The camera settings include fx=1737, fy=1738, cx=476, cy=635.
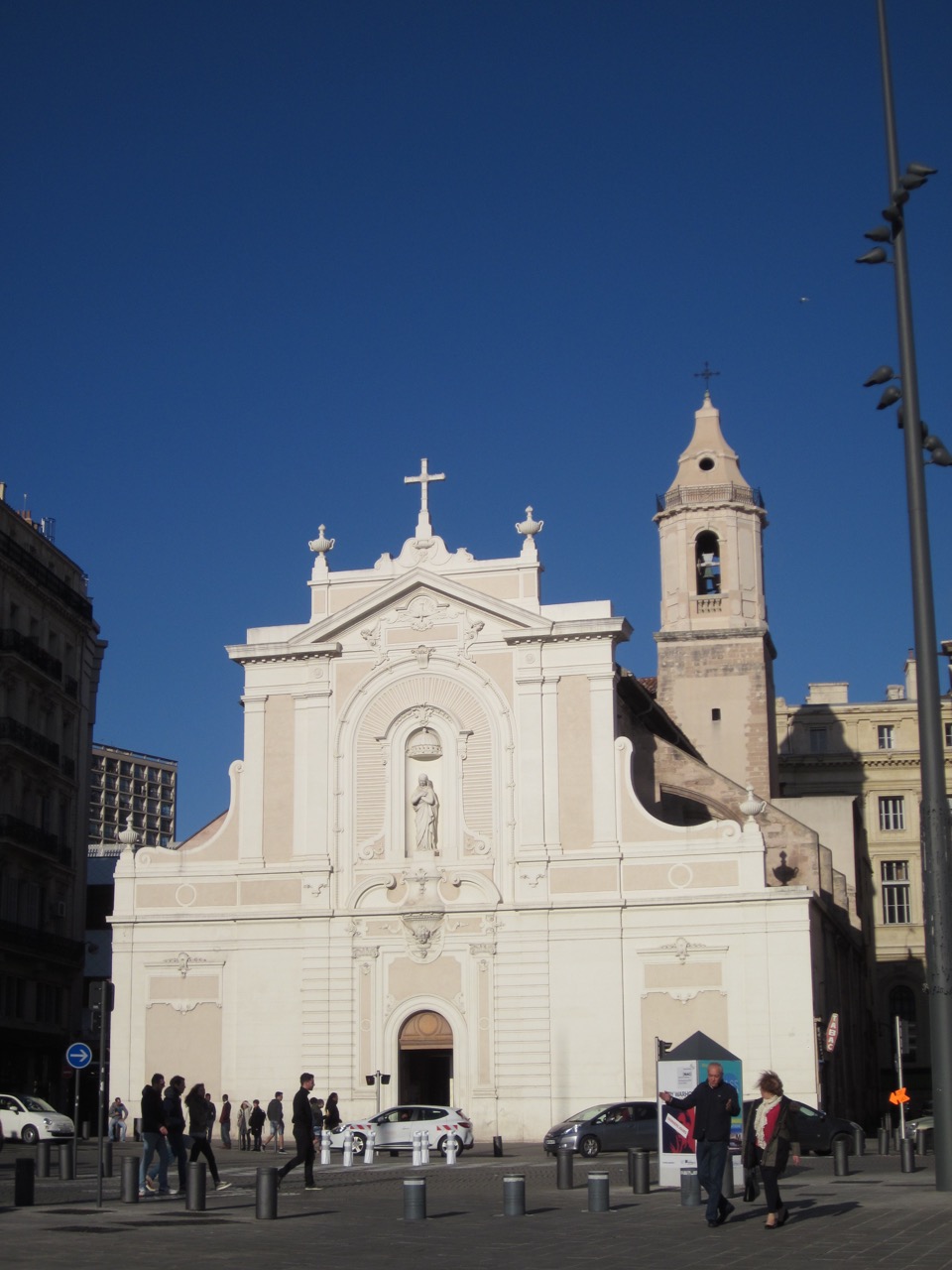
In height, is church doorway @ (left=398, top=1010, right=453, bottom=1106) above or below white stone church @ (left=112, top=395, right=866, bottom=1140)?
below

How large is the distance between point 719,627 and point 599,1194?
42388mm

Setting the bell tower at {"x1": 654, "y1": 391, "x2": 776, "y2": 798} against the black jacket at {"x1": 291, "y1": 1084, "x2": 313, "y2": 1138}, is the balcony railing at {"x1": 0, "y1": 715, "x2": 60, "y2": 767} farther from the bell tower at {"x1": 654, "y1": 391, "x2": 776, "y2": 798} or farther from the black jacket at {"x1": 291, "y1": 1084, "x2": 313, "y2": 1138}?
the black jacket at {"x1": 291, "y1": 1084, "x2": 313, "y2": 1138}

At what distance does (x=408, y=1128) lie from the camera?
1545 inches

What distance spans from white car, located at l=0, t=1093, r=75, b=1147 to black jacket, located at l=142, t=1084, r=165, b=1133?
18.0 metres

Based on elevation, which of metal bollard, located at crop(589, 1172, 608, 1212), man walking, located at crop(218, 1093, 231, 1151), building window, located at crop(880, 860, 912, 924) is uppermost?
Answer: building window, located at crop(880, 860, 912, 924)

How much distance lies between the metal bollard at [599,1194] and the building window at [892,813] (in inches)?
2338

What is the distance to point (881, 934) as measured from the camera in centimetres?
7588

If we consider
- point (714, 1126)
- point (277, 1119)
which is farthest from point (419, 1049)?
point (714, 1126)

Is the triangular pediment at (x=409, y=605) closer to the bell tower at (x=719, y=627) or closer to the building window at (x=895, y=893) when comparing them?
the bell tower at (x=719, y=627)

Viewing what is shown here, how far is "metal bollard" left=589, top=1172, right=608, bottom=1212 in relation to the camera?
21.7m

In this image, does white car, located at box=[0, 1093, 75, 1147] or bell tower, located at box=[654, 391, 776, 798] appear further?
bell tower, located at box=[654, 391, 776, 798]

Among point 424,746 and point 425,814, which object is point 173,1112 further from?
point 424,746

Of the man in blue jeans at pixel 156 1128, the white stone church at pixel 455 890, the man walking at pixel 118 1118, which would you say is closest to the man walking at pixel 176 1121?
the man in blue jeans at pixel 156 1128

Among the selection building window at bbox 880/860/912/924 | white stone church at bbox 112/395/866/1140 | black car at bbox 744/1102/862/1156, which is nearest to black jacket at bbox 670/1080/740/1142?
black car at bbox 744/1102/862/1156
